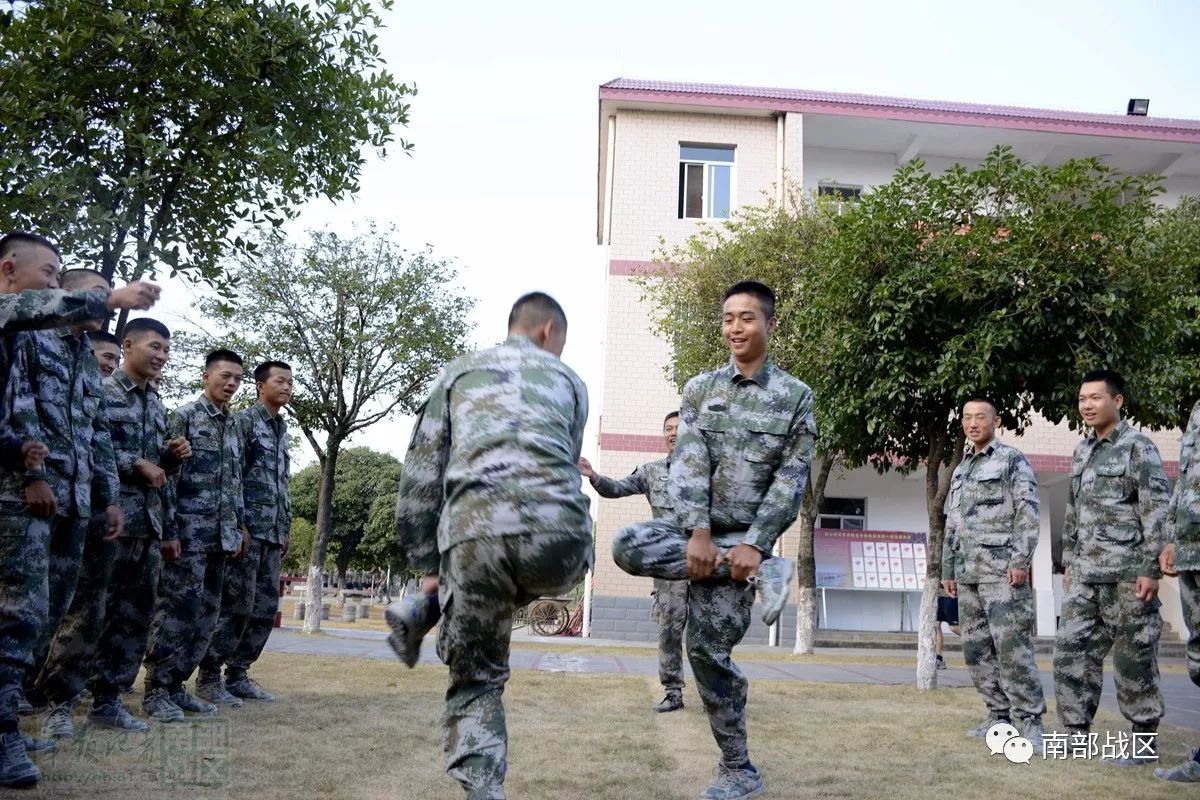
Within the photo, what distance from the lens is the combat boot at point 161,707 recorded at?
5.38 metres

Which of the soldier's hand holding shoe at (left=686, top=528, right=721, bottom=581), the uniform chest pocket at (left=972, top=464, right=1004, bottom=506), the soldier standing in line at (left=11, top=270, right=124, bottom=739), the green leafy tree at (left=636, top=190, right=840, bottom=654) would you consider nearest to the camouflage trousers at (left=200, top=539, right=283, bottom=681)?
the soldier standing in line at (left=11, top=270, right=124, bottom=739)

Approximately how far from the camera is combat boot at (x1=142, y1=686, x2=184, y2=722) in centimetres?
538

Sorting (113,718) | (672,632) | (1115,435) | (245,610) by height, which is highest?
(1115,435)

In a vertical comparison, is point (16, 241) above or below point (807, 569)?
above

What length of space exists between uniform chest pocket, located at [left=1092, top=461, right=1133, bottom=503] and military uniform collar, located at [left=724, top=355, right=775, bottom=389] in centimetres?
259

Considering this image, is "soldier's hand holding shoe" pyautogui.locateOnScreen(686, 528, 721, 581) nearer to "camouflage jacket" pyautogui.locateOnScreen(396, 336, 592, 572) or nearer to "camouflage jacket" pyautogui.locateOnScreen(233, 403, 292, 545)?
"camouflage jacket" pyautogui.locateOnScreen(396, 336, 592, 572)

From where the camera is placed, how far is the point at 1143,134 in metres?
Answer: 19.8

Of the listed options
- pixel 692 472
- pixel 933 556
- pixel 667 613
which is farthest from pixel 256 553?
pixel 933 556

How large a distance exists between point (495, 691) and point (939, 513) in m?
7.65

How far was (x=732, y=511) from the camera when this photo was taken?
4215 millimetres

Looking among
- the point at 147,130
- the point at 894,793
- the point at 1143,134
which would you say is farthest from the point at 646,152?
the point at 894,793

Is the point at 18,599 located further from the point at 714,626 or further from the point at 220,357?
the point at 714,626

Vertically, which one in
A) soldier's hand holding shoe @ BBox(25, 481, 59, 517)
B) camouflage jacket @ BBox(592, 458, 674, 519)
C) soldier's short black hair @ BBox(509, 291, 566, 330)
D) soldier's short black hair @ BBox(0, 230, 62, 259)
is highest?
soldier's short black hair @ BBox(0, 230, 62, 259)

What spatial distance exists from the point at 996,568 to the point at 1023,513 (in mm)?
397
